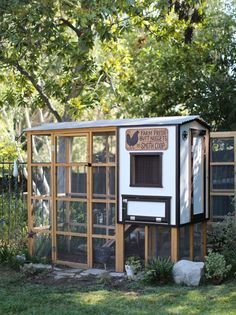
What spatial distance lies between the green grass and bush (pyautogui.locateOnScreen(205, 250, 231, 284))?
16 cm

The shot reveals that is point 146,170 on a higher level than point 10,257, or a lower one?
higher

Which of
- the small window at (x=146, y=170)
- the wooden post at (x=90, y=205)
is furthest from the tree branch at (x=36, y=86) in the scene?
the small window at (x=146, y=170)

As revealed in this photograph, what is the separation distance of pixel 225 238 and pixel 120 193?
175cm

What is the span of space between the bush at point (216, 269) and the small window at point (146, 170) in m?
1.23

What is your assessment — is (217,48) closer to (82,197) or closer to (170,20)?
(170,20)

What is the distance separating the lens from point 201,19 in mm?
11953

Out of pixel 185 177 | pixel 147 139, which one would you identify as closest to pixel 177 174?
pixel 185 177

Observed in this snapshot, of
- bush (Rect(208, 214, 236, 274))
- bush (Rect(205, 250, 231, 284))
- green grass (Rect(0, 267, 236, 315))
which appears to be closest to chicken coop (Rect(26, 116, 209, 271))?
bush (Rect(208, 214, 236, 274))

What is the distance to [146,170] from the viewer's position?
729 centimetres

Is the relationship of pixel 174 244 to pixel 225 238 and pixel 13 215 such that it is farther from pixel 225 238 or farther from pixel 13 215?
pixel 13 215

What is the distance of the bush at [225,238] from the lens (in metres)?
7.35

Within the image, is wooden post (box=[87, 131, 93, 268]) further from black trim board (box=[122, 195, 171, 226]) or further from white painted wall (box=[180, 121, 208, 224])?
white painted wall (box=[180, 121, 208, 224])

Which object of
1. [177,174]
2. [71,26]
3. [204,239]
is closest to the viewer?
[177,174]

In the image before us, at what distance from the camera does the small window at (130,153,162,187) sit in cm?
717
